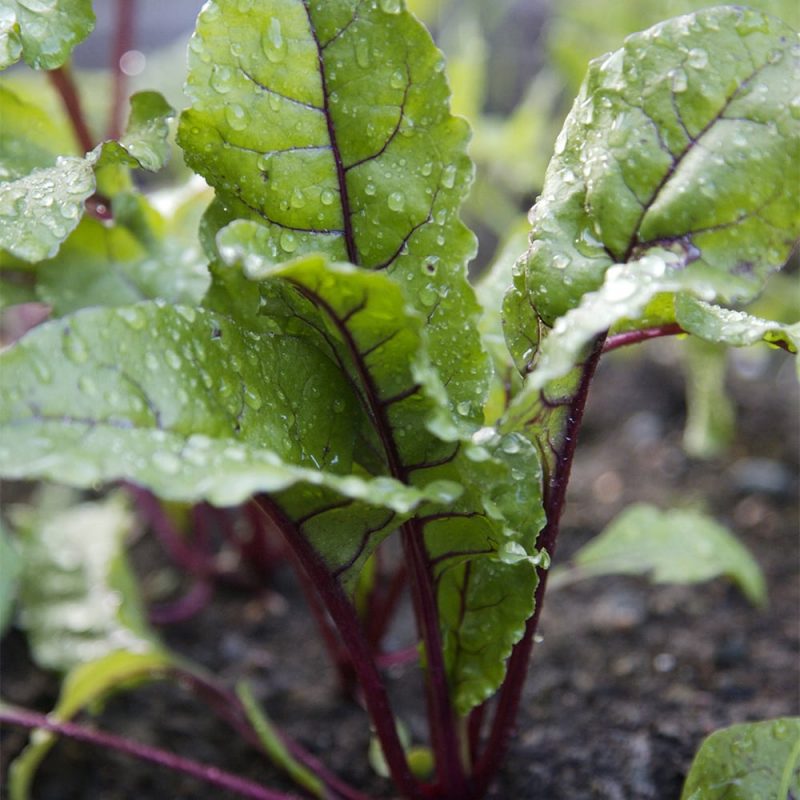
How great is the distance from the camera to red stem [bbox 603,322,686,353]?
78cm

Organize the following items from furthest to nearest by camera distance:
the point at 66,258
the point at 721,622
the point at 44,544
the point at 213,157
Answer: the point at 44,544, the point at 721,622, the point at 66,258, the point at 213,157

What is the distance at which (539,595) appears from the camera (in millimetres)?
879

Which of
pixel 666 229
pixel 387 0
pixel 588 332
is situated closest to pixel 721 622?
pixel 666 229

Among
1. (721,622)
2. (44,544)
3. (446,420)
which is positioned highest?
(446,420)

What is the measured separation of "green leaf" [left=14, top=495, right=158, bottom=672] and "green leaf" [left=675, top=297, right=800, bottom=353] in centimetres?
89

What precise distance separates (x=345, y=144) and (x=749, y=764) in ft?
2.26

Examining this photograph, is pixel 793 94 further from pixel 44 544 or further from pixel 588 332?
pixel 44 544

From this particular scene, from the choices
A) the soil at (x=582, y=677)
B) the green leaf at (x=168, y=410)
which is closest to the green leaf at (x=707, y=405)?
the soil at (x=582, y=677)

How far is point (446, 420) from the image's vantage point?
67 centimetres

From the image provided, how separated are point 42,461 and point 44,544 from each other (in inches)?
43.9

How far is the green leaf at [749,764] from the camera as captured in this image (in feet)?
2.62

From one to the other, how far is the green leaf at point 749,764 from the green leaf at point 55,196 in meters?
0.76

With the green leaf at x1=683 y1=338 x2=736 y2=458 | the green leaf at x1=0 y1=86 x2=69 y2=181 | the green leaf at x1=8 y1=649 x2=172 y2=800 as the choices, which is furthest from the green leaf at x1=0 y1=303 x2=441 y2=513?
the green leaf at x1=683 y1=338 x2=736 y2=458

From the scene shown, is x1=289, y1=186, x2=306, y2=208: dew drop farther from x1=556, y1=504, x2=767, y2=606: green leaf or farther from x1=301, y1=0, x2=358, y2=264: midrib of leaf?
x1=556, y1=504, x2=767, y2=606: green leaf
